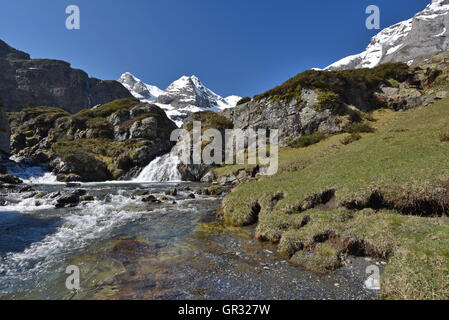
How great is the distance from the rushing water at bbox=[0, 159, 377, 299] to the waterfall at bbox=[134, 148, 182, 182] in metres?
38.3

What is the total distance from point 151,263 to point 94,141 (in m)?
77.9

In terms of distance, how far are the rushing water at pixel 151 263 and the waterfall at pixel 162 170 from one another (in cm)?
3830

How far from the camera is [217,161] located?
53438 millimetres

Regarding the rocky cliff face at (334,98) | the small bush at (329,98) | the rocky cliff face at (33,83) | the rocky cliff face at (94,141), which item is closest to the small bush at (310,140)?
the rocky cliff face at (334,98)

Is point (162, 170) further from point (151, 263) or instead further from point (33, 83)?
point (33, 83)

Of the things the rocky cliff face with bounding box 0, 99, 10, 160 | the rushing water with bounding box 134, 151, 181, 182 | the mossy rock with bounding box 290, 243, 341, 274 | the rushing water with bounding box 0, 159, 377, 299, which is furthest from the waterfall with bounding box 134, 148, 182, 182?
the mossy rock with bounding box 290, 243, 341, 274

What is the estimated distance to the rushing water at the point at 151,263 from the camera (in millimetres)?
7488

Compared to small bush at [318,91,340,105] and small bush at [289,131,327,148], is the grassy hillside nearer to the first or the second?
small bush at [289,131,327,148]

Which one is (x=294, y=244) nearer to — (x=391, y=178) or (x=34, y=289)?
(x=391, y=178)

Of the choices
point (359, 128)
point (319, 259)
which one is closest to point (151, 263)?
point (319, 259)

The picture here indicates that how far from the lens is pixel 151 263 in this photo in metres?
9.95

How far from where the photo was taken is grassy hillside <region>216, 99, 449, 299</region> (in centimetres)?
646

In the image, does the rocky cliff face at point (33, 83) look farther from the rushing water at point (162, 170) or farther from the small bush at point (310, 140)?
the small bush at point (310, 140)
